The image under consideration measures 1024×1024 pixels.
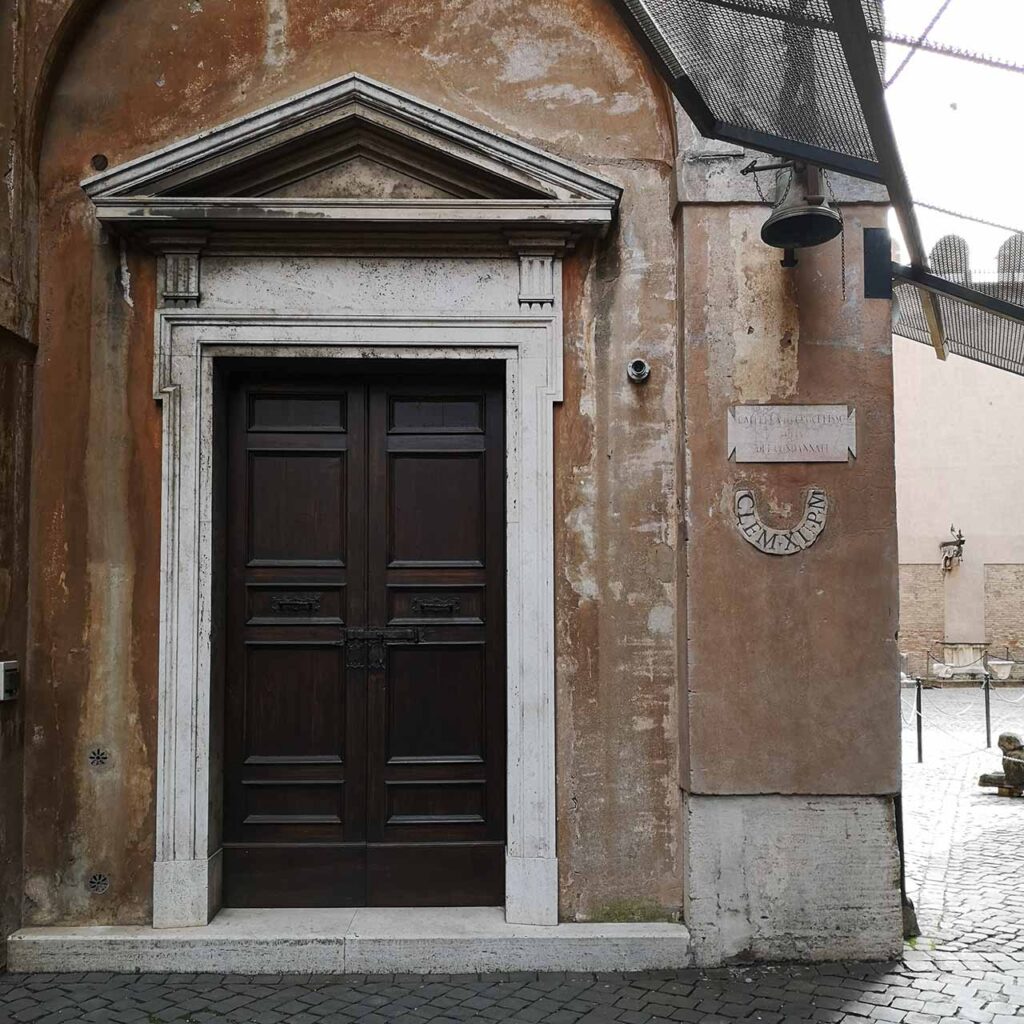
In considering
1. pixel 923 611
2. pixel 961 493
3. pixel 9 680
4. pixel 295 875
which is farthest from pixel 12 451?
pixel 961 493

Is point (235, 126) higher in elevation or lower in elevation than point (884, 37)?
higher

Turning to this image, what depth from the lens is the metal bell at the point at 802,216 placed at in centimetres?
418

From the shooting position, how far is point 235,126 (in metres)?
4.66

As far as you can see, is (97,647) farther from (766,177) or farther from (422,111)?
(766,177)

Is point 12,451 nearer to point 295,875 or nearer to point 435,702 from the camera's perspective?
point 435,702

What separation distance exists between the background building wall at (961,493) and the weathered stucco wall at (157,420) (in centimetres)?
1946

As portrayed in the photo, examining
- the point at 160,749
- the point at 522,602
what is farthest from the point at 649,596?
the point at 160,749

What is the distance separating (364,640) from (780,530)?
83.7 inches

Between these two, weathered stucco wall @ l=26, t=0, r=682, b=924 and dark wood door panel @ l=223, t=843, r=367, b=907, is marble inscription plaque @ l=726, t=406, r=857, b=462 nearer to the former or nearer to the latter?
weathered stucco wall @ l=26, t=0, r=682, b=924

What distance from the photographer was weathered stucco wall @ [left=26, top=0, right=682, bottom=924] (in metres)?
4.69

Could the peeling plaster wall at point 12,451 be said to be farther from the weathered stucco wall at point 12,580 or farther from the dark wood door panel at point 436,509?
the dark wood door panel at point 436,509

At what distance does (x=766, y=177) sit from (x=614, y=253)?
80cm

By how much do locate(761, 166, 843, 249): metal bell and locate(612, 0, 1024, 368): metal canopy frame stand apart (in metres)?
0.29

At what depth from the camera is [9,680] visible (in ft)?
14.8
